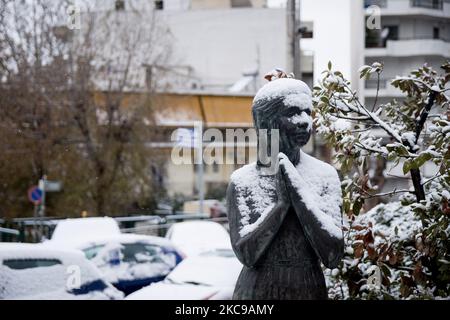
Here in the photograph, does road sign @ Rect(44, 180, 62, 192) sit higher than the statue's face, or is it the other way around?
the statue's face

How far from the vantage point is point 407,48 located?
1780cm

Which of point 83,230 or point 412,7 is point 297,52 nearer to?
point 83,230

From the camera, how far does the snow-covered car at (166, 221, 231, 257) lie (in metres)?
12.5

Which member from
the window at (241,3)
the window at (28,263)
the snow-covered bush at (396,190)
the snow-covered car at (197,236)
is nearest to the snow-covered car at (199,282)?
the window at (28,263)

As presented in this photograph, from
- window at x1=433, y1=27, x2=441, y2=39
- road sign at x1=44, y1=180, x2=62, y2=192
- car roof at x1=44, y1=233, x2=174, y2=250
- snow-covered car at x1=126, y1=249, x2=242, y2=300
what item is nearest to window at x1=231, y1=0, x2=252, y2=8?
window at x1=433, y1=27, x2=441, y2=39

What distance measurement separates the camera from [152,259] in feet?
33.3

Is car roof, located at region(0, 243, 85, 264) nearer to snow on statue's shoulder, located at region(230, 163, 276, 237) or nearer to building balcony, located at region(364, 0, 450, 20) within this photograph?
snow on statue's shoulder, located at region(230, 163, 276, 237)

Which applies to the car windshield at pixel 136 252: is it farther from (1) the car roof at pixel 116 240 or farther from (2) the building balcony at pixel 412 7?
(2) the building balcony at pixel 412 7

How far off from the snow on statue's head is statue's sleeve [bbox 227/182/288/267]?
365 mm

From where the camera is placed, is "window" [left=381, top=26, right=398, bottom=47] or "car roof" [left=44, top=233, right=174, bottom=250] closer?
"car roof" [left=44, top=233, right=174, bottom=250]

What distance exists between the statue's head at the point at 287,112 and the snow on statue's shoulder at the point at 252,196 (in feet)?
0.65

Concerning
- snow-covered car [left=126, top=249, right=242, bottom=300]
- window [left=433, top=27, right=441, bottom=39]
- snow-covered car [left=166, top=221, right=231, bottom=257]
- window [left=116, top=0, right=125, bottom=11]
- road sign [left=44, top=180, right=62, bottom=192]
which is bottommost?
road sign [left=44, top=180, right=62, bottom=192]

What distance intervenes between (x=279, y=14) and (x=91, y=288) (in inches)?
828
